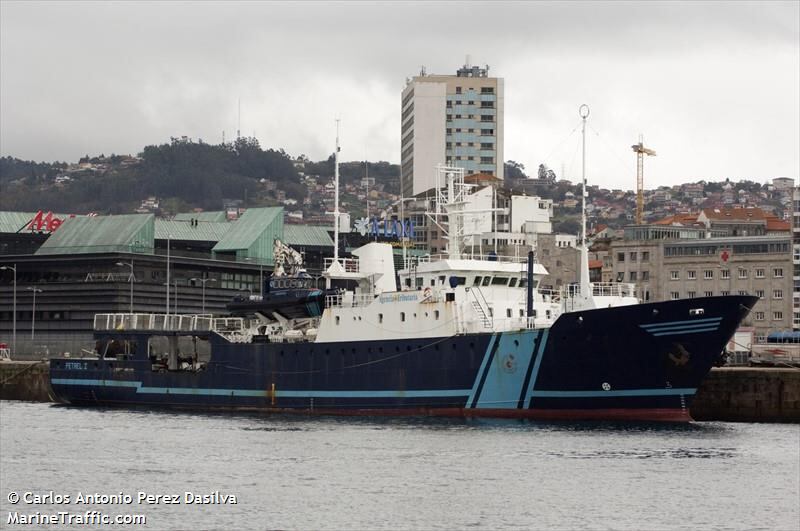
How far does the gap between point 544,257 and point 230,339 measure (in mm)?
56789

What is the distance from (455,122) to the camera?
165 meters

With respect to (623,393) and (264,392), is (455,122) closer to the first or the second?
(264,392)

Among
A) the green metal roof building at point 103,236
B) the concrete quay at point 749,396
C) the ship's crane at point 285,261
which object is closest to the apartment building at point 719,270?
the green metal roof building at point 103,236

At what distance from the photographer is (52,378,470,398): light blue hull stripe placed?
2274 inches

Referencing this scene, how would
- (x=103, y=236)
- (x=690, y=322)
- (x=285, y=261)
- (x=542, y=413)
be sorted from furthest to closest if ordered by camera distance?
(x=103, y=236), (x=285, y=261), (x=542, y=413), (x=690, y=322)

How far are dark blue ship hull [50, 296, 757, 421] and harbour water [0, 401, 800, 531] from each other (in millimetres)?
1474

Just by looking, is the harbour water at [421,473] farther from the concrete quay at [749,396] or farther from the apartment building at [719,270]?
the apartment building at [719,270]

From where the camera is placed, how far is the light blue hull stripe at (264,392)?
189ft

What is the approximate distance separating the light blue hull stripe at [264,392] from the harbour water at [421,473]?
6.01ft

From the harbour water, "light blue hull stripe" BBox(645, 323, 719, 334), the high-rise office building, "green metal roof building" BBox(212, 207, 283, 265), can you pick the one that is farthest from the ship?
the high-rise office building

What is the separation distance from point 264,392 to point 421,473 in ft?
76.6

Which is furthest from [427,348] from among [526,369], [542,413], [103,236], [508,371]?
[103,236]

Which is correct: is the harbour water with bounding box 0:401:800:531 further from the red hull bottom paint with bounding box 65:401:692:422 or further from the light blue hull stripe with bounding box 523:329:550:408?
the light blue hull stripe with bounding box 523:329:550:408

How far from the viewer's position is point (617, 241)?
111 meters
